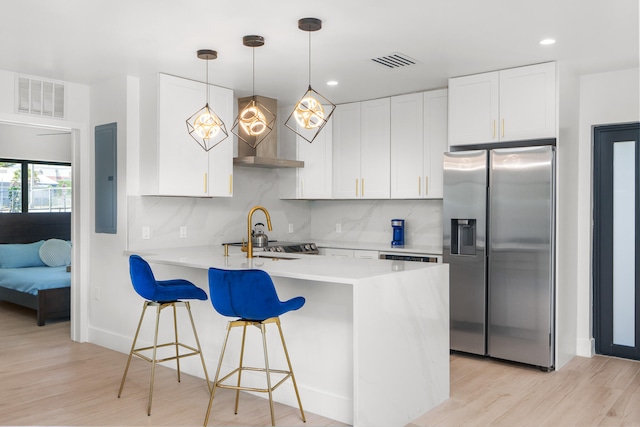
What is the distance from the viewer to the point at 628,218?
4551 millimetres

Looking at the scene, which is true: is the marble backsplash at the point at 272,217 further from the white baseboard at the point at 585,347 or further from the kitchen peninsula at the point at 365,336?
the white baseboard at the point at 585,347

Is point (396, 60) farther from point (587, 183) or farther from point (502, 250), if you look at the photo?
point (587, 183)

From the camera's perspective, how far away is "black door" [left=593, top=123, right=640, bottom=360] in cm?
452

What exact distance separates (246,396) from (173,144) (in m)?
2.18

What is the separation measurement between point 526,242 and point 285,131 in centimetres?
280

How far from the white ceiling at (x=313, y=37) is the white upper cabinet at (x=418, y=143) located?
0.38 m

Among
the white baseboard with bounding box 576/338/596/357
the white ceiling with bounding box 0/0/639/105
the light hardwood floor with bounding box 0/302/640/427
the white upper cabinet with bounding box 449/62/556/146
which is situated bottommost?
the light hardwood floor with bounding box 0/302/640/427

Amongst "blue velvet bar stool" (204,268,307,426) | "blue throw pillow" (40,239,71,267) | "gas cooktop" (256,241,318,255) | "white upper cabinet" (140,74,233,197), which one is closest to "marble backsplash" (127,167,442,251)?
"white upper cabinet" (140,74,233,197)

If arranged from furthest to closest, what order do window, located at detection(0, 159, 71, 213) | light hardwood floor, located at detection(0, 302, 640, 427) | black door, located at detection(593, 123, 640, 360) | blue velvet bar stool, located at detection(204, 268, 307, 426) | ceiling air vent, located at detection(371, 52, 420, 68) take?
window, located at detection(0, 159, 71, 213) → black door, located at detection(593, 123, 640, 360) → ceiling air vent, located at detection(371, 52, 420, 68) → light hardwood floor, located at detection(0, 302, 640, 427) → blue velvet bar stool, located at detection(204, 268, 307, 426)

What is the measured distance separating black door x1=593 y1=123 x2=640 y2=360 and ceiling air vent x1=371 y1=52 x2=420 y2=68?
5.86ft

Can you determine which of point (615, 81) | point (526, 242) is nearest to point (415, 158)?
point (526, 242)

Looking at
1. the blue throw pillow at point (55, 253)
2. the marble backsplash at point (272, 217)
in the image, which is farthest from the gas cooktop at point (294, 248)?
the blue throw pillow at point (55, 253)

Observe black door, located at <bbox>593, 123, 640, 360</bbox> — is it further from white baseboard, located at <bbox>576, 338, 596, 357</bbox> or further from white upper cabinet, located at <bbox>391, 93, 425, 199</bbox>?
white upper cabinet, located at <bbox>391, 93, 425, 199</bbox>

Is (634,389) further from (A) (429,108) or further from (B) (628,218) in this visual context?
(A) (429,108)
